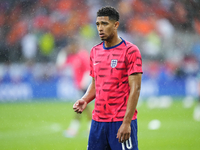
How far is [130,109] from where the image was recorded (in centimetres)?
298

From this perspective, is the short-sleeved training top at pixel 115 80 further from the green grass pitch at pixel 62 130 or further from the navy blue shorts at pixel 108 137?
the green grass pitch at pixel 62 130

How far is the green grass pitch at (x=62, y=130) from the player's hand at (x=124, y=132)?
3.41m

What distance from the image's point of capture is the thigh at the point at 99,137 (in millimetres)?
3148

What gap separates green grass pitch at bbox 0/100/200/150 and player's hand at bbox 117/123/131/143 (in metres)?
3.41

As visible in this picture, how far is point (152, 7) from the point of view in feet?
72.9

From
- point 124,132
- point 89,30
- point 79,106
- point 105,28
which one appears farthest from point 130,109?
point 89,30

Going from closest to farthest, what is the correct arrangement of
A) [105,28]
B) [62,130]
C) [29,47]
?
[105,28]
[62,130]
[29,47]

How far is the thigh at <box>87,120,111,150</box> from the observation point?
3.15m

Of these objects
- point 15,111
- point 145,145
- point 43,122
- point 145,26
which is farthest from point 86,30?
point 145,145

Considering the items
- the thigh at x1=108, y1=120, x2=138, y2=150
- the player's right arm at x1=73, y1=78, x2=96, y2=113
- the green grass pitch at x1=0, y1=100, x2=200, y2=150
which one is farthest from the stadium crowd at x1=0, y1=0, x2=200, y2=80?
the thigh at x1=108, y1=120, x2=138, y2=150

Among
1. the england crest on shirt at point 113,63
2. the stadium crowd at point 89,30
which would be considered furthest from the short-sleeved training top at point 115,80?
the stadium crowd at point 89,30

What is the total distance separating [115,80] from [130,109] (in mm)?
319

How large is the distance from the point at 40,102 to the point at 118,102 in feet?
39.9

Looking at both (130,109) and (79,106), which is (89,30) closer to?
(79,106)
